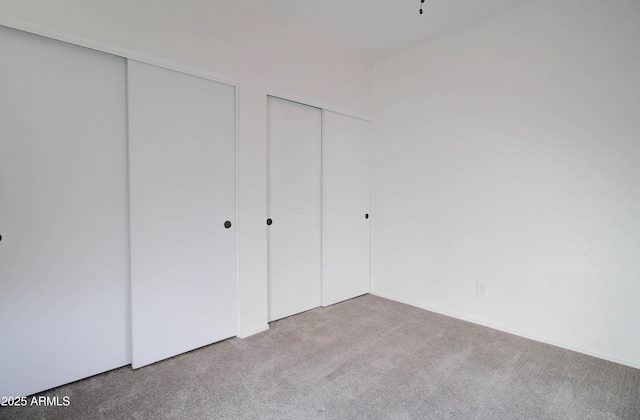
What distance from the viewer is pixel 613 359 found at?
2135 mm

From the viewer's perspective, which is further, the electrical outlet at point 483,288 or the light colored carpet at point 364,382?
the electrical outlet at point 483,288

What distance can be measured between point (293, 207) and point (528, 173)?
1992mm

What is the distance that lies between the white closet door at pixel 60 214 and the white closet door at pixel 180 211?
0.32 feet

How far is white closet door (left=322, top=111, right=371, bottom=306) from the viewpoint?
10.4 feet

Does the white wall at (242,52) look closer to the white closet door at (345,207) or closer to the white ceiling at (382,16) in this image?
the white ceiling at (382,16)

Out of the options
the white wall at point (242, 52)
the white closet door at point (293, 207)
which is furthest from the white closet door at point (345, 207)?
the white wall at point (242, 52)

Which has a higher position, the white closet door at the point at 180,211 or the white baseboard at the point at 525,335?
the white closet door at the point at 180,211

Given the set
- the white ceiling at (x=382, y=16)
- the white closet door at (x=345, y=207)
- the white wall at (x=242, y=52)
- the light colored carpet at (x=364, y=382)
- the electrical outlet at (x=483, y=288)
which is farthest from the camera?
the white closet door at (x=345, y=207)

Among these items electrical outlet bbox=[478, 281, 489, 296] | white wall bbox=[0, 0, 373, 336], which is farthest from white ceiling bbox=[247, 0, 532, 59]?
electrical outlet bbox=[478, 281, 489, 296]

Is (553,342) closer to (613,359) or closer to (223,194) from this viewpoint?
(613,359)

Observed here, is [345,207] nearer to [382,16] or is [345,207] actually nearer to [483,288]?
[483,288]

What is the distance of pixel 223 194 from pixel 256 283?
0.79m

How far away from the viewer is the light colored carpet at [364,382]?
1.61 metres

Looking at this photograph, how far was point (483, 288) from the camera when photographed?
2742 millimetres
